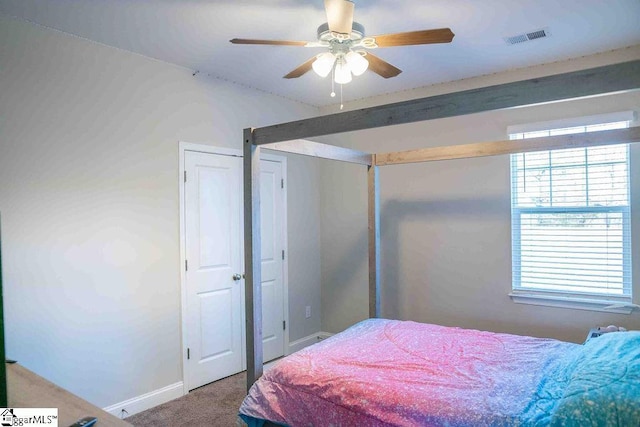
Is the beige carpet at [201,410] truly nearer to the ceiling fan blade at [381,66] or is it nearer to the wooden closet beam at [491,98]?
the wooden closet beam at [491,98]

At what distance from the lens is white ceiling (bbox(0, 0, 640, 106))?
241 centimetres

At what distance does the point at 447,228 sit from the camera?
3924 millimetres

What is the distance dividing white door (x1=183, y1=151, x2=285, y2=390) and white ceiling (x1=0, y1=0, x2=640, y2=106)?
914mm

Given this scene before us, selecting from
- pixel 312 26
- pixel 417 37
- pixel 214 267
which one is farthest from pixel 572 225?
pixel 214 267

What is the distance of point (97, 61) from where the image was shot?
2908 mm

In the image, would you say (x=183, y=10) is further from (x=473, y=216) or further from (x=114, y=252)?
(x=473, y=216)

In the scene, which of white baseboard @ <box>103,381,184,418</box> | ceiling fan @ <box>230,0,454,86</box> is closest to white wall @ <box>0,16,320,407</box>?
white baseboard @ <box>103,381,184,418</box>

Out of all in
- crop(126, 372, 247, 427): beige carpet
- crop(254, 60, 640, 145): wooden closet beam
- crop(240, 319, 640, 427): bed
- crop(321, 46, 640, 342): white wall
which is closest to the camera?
crop(254, 60, 640, 145): wooden closet beam

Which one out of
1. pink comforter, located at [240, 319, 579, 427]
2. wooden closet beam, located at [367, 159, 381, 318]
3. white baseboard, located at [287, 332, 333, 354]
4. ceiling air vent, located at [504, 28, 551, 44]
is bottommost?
white baseboard, located at [287, 332, 333, 354]

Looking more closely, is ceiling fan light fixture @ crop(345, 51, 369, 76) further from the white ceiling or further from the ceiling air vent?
the ceiling air vent

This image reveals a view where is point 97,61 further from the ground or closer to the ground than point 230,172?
further from the ground

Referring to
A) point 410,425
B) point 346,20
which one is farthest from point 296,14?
point 410,425

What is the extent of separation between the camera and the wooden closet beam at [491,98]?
1.55 m

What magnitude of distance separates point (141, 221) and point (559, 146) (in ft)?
10.1
